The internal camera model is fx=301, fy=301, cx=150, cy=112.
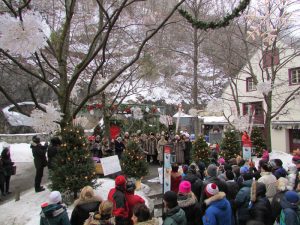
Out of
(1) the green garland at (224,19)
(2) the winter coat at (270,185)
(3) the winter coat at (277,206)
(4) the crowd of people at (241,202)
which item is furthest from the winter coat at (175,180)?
(1) the green garland at (224,19)

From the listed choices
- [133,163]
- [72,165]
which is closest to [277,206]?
[72,165]

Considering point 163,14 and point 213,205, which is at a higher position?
point 163,14

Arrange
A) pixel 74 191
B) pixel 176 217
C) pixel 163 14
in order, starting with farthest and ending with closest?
pixel 163 14 → pixel 74 191 → pixel 176 217

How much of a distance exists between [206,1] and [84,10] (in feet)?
24.2

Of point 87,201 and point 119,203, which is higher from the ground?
point 87,201

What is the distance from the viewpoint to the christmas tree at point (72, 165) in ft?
25.5

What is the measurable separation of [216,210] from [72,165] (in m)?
4.58

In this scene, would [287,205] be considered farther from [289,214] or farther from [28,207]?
[28,207]

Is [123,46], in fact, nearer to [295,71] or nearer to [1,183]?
[1,183]

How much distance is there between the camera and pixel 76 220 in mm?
4617

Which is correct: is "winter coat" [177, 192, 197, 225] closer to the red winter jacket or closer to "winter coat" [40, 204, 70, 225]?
the red winter jacket

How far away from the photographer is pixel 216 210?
4.38 metres

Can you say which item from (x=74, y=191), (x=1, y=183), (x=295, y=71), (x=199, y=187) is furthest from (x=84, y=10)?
(x=295, y=71)

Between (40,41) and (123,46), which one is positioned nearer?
(40,41)
